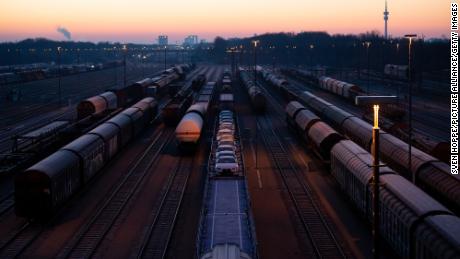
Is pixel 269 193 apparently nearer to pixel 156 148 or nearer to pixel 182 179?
pixel 182 179

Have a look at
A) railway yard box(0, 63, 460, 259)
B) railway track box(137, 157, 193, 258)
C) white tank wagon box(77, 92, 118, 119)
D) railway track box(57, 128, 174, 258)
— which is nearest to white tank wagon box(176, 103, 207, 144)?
railway yard box(0, 63, 460, 259)

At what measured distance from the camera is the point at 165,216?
25531mm

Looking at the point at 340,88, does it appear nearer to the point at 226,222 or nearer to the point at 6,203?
the point at 6,203

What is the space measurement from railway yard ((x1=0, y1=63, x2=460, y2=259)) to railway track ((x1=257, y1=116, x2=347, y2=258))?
3.3 inches

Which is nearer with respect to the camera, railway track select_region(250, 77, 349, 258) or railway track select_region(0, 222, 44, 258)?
railway track select_region(0, 222, 44, 258)

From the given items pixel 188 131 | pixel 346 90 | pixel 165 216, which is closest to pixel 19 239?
pixel 165 216

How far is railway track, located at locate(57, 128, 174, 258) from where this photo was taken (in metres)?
21.2

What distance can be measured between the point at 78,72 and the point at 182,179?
121647mm

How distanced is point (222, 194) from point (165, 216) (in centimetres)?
576

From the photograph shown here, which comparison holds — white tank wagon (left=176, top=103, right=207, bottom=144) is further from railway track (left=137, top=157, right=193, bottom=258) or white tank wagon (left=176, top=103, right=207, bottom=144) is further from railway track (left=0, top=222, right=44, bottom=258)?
railway track (left=0, top=222, right=44, bottom=258)

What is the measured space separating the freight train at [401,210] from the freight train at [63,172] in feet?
46.8

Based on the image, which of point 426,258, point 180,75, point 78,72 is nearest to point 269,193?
point 426,258

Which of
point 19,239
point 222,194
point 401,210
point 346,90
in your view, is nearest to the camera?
point 401,210

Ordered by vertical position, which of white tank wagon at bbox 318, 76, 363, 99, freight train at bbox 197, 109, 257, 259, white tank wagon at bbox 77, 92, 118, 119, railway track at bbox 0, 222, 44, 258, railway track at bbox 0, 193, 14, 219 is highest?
white tank wagon at bbox 318, 76, 363, 99
